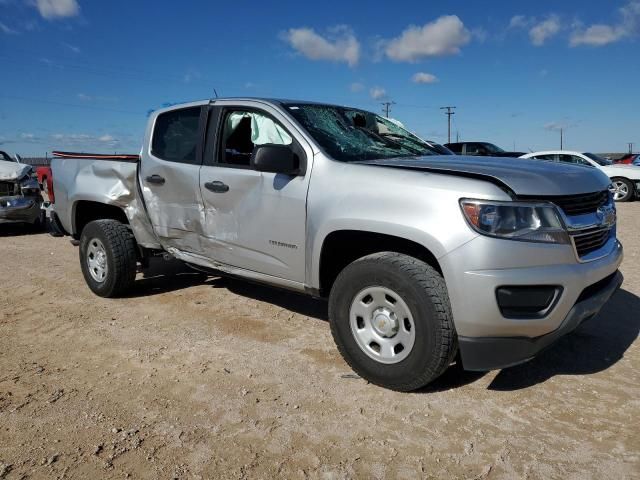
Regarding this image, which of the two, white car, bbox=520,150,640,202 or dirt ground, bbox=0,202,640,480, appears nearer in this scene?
dirt ground, bbox=0,202,640,480

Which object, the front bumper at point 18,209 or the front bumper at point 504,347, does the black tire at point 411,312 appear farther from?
the front bumper at point 18,209

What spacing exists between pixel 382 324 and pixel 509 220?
95cm

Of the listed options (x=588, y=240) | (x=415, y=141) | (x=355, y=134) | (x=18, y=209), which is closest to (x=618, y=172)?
(x=415, y=141)

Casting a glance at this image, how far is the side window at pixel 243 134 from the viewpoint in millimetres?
4016

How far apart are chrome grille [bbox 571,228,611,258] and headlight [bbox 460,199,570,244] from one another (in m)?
0.23

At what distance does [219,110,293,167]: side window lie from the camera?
13.2 feet

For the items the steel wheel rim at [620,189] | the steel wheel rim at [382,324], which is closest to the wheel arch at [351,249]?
the steel wheel rim at [382,324]

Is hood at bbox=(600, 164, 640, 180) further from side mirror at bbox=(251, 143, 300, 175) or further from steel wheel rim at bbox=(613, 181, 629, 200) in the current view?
side mirror at bbox=(251, 143, 300, 175)

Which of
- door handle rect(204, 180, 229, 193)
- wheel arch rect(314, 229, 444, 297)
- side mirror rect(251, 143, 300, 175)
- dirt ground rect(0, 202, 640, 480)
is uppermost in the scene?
side mirror rect(251, 143, 300, 175)

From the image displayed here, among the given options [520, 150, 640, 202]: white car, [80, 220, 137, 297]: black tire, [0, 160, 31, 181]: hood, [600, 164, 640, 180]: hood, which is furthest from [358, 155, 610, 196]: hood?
[600, 164, 640, 180]: hood

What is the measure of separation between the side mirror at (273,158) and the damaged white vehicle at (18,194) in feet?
25.8

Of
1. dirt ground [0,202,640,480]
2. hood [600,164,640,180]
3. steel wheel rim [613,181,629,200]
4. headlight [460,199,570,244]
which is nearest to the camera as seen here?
dirt ground [0,202,640,480]

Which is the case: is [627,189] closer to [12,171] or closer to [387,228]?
[387,228]

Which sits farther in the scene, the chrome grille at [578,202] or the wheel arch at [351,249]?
the wheel arch at [351,249]
